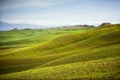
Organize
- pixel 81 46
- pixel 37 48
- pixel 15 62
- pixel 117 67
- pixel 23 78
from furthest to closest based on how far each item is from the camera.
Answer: pixel 37 48 < pixel 81 46 < pixel 15 62 < pixel 23 78 < pixel 117 67

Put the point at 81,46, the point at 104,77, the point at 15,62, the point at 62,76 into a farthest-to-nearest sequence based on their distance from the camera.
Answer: the point at 81,46 → the point at 15,62 → the point at 62,76 → the point at 104,77

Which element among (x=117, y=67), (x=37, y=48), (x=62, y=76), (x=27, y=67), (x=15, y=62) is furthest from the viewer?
(x=37, y=48)

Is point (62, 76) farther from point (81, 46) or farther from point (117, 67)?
point (81, 46)

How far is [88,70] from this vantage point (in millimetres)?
37031

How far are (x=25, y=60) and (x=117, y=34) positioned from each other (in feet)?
140

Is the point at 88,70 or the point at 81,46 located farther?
the point at 81,46

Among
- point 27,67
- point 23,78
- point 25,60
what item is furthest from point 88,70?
point 25,60

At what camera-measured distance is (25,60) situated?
6412cm

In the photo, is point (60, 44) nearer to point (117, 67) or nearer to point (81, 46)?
point (81, 46)

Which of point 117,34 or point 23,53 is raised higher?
point 117,34

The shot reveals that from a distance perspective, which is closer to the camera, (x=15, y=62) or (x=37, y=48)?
(x=15, y=62)

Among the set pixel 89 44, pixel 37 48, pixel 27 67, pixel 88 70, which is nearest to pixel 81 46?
pixel 89 44

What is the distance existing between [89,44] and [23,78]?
141 ft

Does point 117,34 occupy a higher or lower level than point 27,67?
higher
